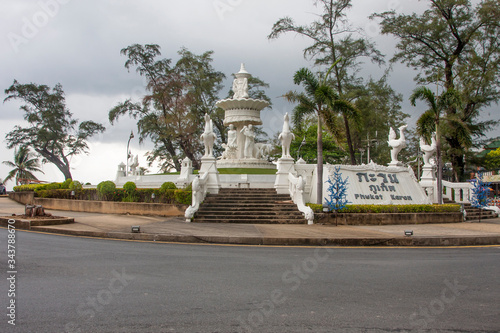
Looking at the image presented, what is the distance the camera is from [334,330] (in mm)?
4531

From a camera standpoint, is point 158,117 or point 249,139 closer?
point 249,139

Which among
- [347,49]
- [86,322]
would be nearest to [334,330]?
[86,322]

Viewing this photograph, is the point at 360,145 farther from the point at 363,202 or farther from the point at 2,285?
the point at 2,285

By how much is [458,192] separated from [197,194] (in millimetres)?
14882

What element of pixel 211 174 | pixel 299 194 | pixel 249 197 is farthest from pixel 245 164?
pixel 299 194

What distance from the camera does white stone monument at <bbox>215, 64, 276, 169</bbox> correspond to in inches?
1123

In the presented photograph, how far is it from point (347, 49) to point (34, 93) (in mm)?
32417

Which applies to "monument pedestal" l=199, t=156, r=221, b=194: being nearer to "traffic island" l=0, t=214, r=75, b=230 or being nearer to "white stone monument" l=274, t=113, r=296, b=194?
"white stone monument" l=274, t=113, r=296, b=194

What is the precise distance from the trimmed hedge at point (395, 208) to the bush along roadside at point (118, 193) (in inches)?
231

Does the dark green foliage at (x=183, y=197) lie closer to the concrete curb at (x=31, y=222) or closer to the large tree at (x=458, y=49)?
the concrete curb at (x=31, y=222)

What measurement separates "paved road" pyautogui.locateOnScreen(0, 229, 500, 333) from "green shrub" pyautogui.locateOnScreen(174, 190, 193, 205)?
9355 millimetres

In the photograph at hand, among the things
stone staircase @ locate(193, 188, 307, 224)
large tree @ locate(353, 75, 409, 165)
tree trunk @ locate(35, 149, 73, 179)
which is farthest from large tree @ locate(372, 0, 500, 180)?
tree trunk @ locate(35, 149, 73, 179)

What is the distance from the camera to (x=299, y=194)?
18.3 m

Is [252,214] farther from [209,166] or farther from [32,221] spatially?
[32,221]
